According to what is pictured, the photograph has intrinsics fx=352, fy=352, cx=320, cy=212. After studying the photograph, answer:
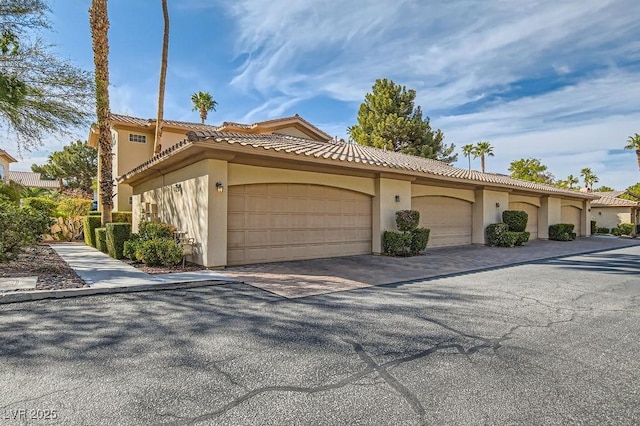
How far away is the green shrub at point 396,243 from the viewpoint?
11969 millimetres

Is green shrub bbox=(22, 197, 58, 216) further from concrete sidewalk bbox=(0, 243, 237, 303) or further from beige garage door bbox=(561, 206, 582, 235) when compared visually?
beige garage door bbox=(561, 206, 582, 235)

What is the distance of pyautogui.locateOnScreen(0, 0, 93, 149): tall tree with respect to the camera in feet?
26.7

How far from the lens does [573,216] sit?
81.5ft

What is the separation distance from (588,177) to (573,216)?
1484 inches

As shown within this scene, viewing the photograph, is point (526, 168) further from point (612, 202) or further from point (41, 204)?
point (41, 204)

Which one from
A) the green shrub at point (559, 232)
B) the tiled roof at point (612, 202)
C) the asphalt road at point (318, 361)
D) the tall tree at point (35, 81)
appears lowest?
the asphalt road at point (318, 361)

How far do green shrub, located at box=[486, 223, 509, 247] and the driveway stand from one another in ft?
8.68

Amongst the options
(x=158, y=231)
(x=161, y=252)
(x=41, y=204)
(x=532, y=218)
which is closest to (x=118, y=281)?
(x=161, y=252)

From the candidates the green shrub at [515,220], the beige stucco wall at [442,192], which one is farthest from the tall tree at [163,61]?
the green shrub at [515,220]

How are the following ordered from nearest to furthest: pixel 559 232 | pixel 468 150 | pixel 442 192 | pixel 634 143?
pixel 442 192 < pixel 559 232 < pixel 634 143 < pixel 468 150

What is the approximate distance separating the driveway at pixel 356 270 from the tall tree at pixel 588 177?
5166 centimetres

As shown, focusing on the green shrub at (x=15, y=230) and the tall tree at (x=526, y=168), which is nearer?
the green shrub at (x=15, y=230)

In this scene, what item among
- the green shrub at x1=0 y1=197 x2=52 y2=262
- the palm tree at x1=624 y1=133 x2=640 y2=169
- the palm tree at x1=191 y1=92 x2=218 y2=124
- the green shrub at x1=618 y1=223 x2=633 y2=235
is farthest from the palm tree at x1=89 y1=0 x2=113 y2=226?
the palm tree at x1=624 y1=133 x2=640 y2=169

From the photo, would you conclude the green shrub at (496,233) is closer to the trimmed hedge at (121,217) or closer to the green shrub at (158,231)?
the green shrub at (158,231)
